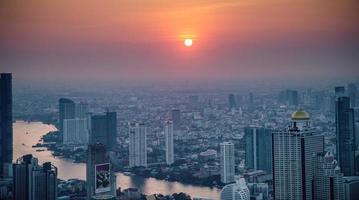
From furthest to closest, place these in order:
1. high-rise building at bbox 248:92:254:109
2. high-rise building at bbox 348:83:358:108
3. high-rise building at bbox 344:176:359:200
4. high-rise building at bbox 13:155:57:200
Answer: high-rise building at bbox 348:83:358:108 → high-rise building at bbox 248:92:254:109 → high-rise building at bbox 344:176:359:200 → high-rise building at bbox 13:155:57:200

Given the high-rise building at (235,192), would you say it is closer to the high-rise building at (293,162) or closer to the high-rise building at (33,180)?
the high-rise building at (293,162)

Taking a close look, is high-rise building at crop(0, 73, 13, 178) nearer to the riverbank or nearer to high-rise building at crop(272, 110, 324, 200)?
the riverbank

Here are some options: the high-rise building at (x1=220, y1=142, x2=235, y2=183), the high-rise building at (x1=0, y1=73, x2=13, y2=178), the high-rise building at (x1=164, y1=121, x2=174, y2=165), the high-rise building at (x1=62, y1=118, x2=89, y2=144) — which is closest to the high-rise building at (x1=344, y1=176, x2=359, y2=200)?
A: the high-rise building at (x1=220, y1=142, x2=235, y2=183)

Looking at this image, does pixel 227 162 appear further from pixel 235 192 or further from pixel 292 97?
pixel 292 97

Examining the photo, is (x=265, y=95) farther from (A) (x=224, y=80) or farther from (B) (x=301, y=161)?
(B) (x=301, y=161)

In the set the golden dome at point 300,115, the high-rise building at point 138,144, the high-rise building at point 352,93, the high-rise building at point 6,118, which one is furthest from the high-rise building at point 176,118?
the high-rise building at point 352,93

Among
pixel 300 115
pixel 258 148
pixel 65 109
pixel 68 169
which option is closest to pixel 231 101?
pixel 258 148
